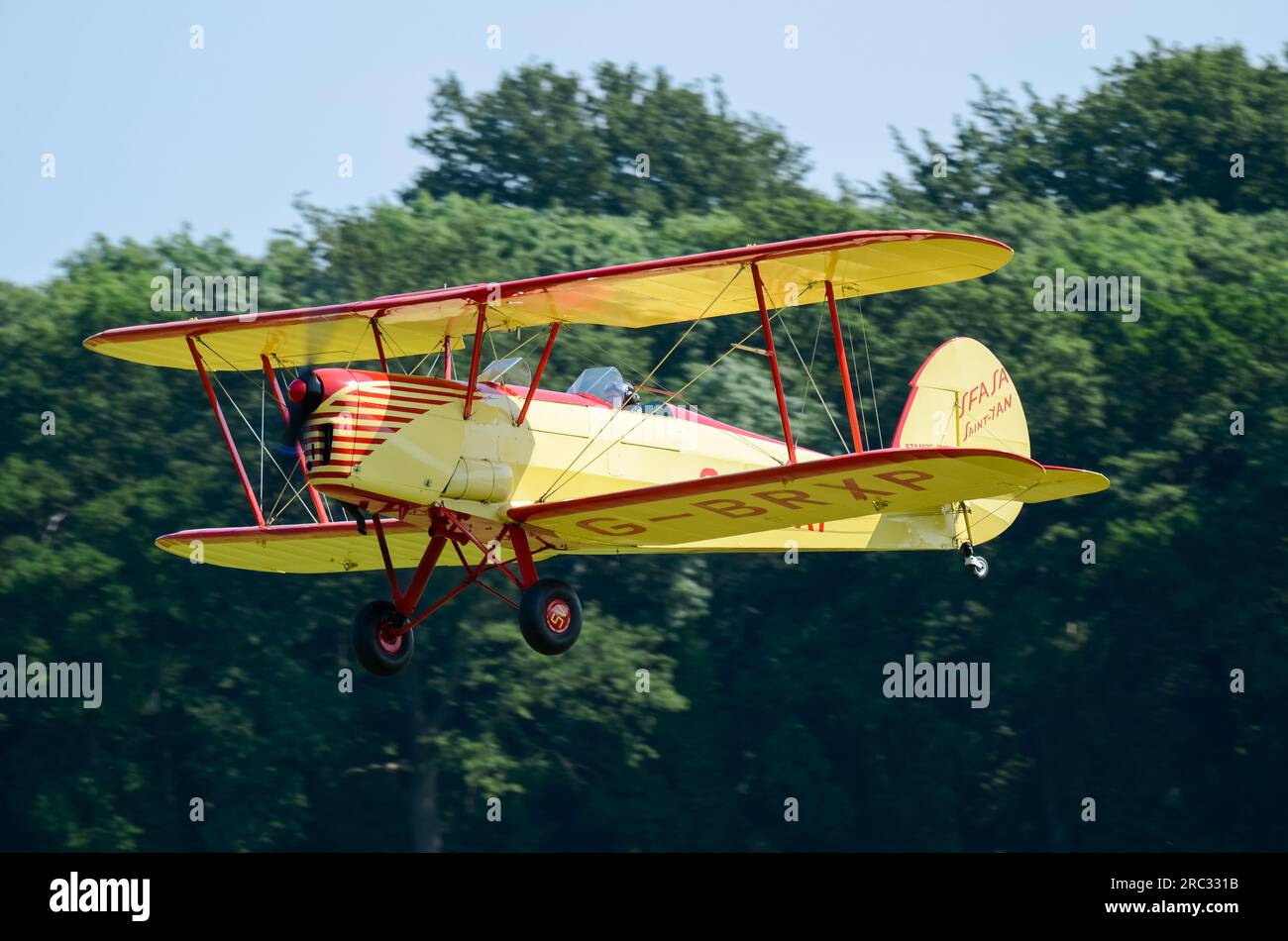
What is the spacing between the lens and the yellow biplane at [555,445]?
43.3ft

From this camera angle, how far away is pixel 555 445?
1431 cm

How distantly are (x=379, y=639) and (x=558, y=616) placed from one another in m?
1.34

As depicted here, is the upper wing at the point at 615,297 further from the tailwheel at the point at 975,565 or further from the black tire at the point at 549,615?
the tailwheel at the point at 975,565

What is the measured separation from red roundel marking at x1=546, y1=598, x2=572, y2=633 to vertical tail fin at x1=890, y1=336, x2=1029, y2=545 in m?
4.42

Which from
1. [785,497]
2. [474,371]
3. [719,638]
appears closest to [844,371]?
[785,497]

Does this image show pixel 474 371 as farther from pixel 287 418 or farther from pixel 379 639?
pixel 379 639

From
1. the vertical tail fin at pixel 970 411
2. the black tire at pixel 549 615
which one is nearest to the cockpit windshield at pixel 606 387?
the black tire at pixel 549 615

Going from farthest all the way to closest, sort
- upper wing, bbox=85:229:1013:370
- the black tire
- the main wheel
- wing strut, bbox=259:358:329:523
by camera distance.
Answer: the main wheel < the black tire < wing strut, bbox=259:358:329:523 < upper wing, bbox=85:229:1013:370

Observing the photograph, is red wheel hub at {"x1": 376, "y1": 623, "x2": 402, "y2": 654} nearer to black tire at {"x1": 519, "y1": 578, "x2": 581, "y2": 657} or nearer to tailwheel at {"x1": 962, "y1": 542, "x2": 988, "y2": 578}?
black tire at {"x1": 519, "y1": 578, "x2": 581, "y2": 657}

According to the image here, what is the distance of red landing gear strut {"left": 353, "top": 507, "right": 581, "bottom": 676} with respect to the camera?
13.8 metres

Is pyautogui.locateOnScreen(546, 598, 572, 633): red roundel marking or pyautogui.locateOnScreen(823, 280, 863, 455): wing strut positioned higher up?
pyautogui.locateOnScreen(823, 280, 863, 455): wing strut

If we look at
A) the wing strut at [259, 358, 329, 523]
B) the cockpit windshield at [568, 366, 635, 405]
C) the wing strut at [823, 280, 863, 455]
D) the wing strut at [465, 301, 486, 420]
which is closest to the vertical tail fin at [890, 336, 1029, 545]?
the cockpit windshield at [568, 366, 635, 405]
